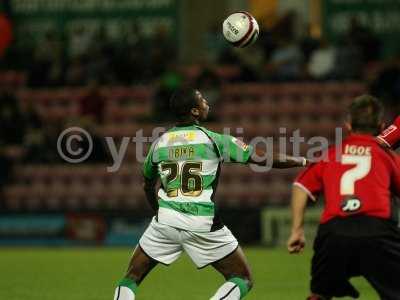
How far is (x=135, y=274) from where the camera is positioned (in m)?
6.86

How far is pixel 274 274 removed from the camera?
1150cm

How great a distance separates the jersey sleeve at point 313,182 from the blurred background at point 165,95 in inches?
365

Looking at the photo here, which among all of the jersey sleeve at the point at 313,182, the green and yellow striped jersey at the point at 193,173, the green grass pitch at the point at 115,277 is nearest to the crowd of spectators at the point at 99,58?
the green grass pitch at the point at 115,277

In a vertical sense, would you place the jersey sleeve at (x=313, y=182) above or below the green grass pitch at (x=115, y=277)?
above

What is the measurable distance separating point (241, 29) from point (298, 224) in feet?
13.7

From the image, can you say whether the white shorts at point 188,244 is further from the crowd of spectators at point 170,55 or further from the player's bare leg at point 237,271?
the crowd of spectators at point 170,55

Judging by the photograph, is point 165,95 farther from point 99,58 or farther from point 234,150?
point 234,150

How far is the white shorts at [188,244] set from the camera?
6.80 meters

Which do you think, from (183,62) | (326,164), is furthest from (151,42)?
(326,164)

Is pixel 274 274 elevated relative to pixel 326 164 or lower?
lower

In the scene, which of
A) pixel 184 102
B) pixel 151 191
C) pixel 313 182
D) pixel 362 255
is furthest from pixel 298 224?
pixel 151 191

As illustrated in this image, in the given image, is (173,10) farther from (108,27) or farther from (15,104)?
(15,104)

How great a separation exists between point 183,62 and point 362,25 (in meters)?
3.59

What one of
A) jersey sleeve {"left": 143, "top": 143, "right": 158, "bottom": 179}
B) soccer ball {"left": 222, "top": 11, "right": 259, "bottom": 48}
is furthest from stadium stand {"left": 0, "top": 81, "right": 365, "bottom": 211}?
jersey sleeve {"left": 143, "top": 143, "right": 158, "bottom": 179}
